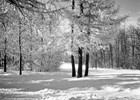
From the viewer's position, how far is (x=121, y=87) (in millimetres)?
10844

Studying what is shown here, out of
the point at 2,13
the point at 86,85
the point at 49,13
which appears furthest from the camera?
the point at 86,85

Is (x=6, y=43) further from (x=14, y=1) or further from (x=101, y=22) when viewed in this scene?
(x=14, y=1)

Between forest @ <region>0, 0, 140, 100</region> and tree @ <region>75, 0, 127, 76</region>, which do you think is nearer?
forest @ <region>0, 0, 140, 100</region>

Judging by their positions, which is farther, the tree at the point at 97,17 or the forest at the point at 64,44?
the tree at the point at 97,17

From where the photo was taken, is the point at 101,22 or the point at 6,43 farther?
the point at 6,43

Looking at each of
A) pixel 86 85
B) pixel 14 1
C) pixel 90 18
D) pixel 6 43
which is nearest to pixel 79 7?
pixel 90 18

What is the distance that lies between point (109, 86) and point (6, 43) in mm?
22398

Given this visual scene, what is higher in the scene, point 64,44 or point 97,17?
point 97,17

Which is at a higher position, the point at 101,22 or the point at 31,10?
the point at 101,22

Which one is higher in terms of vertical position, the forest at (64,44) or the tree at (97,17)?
the tree at (97,17)

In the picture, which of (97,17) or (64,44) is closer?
(64,44)

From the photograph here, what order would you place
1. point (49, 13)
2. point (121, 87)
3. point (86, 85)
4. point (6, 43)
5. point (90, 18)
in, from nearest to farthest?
point (49, 13), point (121, 87), point (86, 85), point (90, 18), point (6, 43)

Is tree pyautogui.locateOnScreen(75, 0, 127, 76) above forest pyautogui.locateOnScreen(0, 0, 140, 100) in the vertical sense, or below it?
above

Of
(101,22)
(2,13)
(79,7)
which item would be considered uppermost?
(79,7)
